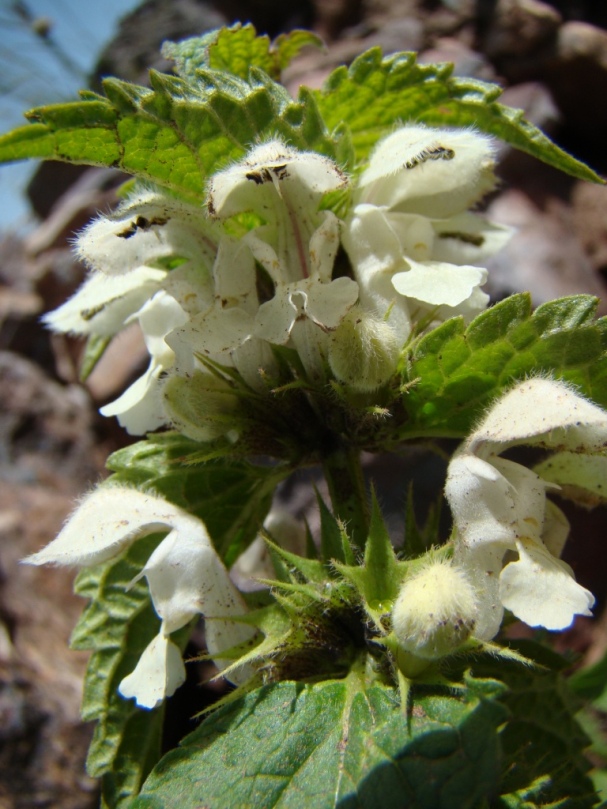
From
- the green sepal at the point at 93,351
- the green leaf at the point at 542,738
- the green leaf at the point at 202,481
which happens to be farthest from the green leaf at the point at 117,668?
the green leaf at the point at 542,738

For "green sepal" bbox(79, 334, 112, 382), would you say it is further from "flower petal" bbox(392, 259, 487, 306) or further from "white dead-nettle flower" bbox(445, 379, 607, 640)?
"white dead-nettle flower" bbox(445, 379, 607, 640)

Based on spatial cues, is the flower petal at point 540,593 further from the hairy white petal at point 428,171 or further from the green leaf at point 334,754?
the hairy white petal at point 428,171

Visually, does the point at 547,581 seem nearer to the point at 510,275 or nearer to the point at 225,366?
the point at 225,366

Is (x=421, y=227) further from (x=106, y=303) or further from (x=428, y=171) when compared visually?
(x=106, y=303)

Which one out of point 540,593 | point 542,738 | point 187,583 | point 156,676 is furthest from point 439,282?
point 542,738

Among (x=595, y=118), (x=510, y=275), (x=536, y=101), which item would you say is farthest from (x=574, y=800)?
(x=595, y=118)

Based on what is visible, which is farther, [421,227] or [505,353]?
[421,227]

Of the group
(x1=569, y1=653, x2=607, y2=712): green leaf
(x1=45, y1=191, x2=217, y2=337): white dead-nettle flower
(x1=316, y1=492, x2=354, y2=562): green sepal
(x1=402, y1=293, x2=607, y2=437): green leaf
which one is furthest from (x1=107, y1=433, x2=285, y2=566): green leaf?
(x1=569, y1=653, x2=607, y2=712): green leaf
